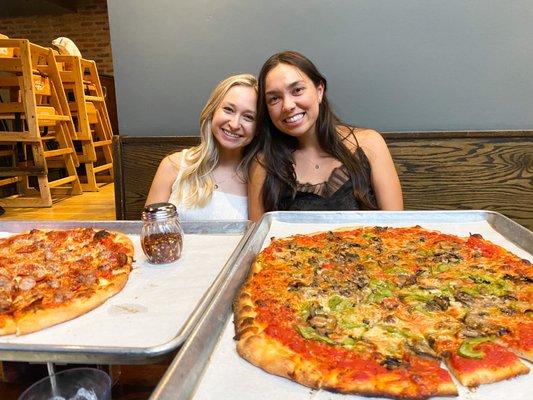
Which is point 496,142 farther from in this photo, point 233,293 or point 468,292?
point 233,293

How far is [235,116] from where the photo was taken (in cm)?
226

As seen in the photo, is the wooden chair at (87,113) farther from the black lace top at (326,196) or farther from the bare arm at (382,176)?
the bare arm at (382,176)

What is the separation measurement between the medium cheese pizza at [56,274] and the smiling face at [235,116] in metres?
0.80

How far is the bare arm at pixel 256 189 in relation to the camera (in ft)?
7.59

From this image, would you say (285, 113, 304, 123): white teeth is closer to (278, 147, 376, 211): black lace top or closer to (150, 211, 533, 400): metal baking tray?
(278, 147, 376, 211): black lace top

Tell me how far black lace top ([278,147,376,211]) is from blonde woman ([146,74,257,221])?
302mm

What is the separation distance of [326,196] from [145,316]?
→ 4.20 ft

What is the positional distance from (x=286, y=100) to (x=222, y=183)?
2.08ft

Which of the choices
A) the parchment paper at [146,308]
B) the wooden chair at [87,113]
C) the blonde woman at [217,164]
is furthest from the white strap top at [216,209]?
the wooden chair at [87,113]

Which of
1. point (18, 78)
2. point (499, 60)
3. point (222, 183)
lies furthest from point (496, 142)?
point (18, 78)

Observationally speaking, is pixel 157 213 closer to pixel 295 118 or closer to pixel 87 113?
pixel 295 118

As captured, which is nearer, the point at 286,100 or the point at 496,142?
the point at 286,100

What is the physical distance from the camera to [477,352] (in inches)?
37.7

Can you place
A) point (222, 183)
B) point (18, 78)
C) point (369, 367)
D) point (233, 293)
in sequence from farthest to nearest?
point (18, 78), point (222, 183), point (233, 293), point (369, 367)
